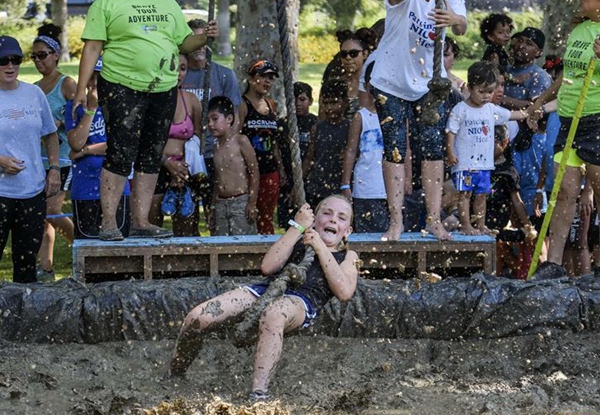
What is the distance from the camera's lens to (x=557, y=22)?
14648mm

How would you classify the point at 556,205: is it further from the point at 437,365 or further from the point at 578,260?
the point at 437,365

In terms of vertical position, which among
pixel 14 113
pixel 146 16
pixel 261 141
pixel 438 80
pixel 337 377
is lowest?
pixel 337 377

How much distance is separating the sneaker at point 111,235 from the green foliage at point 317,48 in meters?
22.3

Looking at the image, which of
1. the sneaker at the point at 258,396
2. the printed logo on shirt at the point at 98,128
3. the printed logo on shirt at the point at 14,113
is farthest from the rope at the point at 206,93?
the sneaker at the point at 258,396

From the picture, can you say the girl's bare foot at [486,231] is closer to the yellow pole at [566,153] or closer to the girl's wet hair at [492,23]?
the yellow pole at [566,153]

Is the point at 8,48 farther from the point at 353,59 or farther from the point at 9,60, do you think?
the point at 353,59

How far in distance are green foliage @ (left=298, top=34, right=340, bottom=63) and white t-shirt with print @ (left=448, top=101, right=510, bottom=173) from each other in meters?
21.4

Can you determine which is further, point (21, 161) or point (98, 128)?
point (98, 128)

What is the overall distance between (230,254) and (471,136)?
6.08 feet

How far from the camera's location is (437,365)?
766 centimetres

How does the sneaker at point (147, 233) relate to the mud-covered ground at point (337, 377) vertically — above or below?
above

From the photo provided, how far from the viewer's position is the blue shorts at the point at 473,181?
8594 mm

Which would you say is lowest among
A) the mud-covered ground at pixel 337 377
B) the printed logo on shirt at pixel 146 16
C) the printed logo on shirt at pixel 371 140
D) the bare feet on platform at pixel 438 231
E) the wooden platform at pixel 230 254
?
the mud-covered ground at pixel 337 377

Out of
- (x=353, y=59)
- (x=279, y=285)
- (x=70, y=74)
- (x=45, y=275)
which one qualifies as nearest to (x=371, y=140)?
(x=353, y=59)
